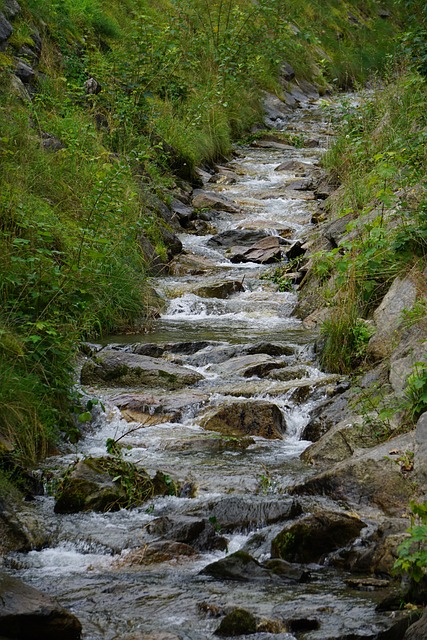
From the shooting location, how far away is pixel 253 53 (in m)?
16.6

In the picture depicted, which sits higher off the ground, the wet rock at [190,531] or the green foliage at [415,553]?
the green foliage at [415,553]

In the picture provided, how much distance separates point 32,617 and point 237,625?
87 centimetres

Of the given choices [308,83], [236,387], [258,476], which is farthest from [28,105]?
[308,83]

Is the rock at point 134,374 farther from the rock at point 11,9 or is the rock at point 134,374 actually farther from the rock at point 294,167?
the rock at point 294,167

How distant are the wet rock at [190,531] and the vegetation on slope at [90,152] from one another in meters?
1.12

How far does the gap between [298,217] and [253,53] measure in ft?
16.3

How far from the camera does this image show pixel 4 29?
40.2 feet

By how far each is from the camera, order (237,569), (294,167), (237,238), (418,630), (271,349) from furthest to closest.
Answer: (294,167)
(237,238)
(271,349)
(237,569)
(418,630)

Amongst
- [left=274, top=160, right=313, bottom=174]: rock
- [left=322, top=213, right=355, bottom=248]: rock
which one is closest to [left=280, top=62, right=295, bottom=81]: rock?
[left=274, top=160, right=313, bottom=174]: rock

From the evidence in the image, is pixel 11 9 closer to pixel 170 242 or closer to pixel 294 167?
pixel 170 242

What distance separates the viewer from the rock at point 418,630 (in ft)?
10.9

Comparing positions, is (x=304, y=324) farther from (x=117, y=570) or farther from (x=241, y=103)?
(x=241, y=103)

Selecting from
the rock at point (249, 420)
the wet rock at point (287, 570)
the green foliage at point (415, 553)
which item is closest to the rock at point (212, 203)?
the rock at point (249, 420)

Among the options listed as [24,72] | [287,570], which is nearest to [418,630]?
[287,570]
